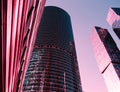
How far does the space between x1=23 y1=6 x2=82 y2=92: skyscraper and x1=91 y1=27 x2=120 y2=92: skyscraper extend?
20942mm

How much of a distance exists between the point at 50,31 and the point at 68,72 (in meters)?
33.8

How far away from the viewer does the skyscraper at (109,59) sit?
3953 inches

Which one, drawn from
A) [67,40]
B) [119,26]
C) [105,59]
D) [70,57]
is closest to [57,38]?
[67,40]

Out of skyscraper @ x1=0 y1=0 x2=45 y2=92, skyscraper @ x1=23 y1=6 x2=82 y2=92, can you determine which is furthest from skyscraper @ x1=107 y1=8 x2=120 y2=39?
skyscraper @ x1=0 y1=0 x2=45 y2=92

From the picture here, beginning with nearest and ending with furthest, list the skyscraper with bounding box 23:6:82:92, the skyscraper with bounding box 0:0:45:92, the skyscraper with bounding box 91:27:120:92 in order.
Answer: the skyscraper with bounding box 0:0:45:92 → the skyscraper with bounding box 23:6:82:92 → the skyscraper with bounding box 91:27:120:92

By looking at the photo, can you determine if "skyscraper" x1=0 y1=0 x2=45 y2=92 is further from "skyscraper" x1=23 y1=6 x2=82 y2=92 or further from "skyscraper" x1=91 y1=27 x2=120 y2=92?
"skyscraper" x1=91 y1=27 x2=120 y2=92

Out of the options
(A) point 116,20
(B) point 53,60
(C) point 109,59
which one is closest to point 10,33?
(B) point 53,60

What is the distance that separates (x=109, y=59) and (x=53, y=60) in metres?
37.9

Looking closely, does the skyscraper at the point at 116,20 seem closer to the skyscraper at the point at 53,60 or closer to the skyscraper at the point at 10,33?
the skyscraper at the point at 53,60

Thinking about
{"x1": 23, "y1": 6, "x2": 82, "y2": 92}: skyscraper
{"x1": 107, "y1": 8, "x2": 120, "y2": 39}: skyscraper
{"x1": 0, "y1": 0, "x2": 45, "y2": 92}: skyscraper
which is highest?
{"x1": 107, "y1": 8, "x2": 120, "y2": 39}: skyscraper

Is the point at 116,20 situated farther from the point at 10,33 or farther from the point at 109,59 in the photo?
the point at 10,33

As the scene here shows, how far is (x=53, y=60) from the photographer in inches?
3634

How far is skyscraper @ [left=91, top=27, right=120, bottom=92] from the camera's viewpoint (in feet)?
329

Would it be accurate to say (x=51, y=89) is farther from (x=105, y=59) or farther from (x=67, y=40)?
(x=105, y=59)
